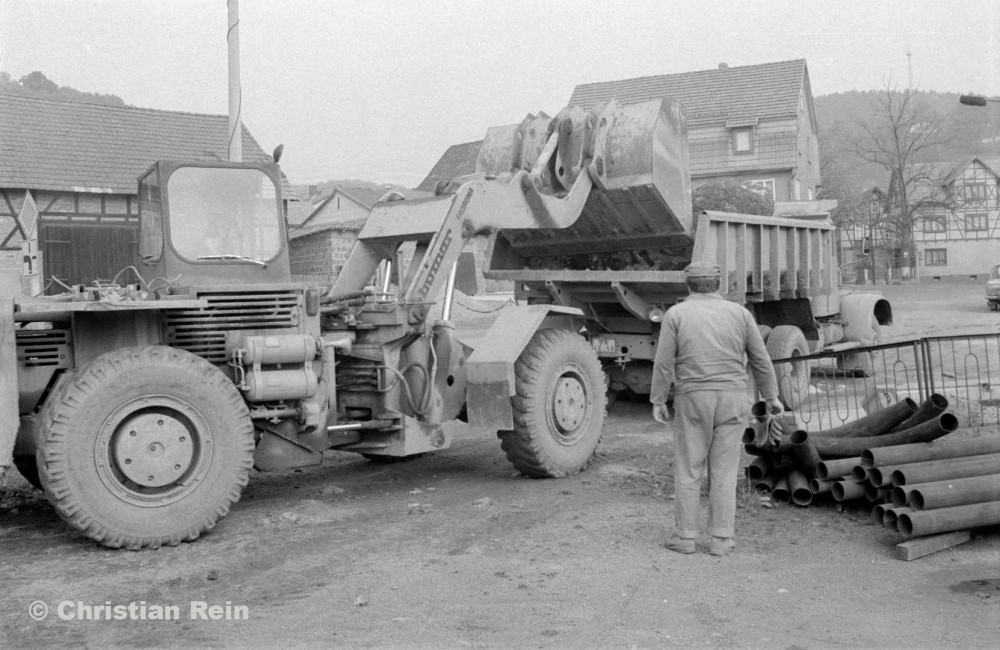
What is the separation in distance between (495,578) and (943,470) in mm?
2818

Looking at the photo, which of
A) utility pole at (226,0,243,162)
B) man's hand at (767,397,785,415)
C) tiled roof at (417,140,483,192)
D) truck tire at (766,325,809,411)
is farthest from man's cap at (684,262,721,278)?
tiled roof at (417,140,483,192)

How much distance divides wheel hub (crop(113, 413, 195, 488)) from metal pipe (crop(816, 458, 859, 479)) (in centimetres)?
399

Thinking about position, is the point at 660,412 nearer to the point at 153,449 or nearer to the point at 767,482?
the point at 767,482

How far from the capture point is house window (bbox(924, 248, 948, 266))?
5991cm

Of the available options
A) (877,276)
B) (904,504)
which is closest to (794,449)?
(904,504)

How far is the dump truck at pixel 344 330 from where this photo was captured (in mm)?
5879

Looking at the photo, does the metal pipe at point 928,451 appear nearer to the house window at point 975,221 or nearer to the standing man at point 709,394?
the standing man at point 709,394

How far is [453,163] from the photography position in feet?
175

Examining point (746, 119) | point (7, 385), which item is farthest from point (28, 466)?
point (746, 119)

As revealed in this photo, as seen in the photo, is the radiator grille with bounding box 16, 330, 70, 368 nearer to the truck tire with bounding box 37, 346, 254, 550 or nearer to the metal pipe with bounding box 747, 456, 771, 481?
the truck tire with bounding box 37, 346, 254, 550

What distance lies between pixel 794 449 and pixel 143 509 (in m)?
4.17

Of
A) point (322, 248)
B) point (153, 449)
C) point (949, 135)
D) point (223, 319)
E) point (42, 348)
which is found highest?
point (949, 135)

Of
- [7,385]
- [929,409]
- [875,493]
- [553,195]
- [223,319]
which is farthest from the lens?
[553,195]

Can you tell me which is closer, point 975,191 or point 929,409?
point 929,409
